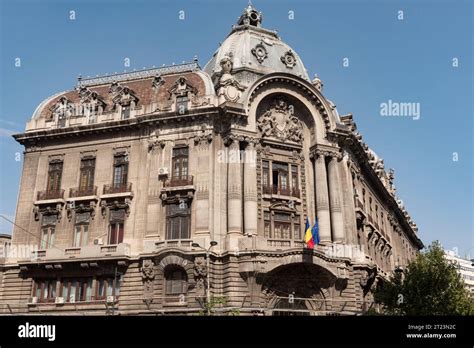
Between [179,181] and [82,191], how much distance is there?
8.38m

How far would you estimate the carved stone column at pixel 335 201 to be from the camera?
123ft

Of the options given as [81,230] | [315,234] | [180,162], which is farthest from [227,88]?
[81,230]

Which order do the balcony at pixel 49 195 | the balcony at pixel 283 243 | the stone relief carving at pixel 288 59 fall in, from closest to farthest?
the balcony at pixel 283 243
the balcony at pixel 49 195
the stone relief carving at pixel 288 59

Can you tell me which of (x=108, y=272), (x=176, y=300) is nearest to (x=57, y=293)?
(x=108, y=272)

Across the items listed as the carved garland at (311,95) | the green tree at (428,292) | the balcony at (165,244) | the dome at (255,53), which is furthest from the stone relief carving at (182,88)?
the green tree at (428,292)

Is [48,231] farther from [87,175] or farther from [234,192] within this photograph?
[234,192]

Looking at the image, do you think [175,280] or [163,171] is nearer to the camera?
[175,280]

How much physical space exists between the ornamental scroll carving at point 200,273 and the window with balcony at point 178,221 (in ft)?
8.74

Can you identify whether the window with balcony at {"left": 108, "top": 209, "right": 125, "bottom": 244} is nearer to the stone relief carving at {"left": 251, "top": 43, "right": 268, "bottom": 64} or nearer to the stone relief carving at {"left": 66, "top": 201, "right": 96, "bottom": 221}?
the stone relief carving at {"left": 66, "top": 201, "right": 96, "bottom": 221}

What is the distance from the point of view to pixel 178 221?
1414 inches

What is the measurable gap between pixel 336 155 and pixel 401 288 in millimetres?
11976

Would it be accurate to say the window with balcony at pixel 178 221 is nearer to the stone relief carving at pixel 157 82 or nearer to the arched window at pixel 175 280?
the arched window at pixel 175 280

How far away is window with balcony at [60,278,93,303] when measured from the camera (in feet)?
116
